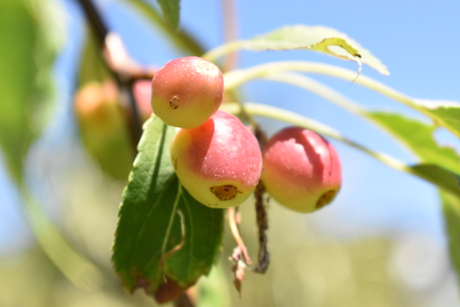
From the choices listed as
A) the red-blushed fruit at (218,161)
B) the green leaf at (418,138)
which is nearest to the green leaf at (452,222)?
the green leaf at (418,138)

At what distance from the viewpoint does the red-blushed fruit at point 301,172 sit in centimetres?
59

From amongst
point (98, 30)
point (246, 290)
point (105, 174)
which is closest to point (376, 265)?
point (246, 290)

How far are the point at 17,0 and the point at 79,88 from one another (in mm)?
365

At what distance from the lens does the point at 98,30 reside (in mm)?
1032

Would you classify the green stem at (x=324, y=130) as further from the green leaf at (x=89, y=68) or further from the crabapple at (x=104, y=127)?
the green leaf at (x=89, y=68)

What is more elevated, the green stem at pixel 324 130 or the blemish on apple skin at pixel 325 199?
the blemish on apple skin at pixel 325 199

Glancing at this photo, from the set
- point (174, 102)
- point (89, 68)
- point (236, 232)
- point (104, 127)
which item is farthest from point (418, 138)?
point (89, 68)

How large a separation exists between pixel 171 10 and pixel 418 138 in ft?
1.80

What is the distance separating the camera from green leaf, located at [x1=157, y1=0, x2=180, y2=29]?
0.55m

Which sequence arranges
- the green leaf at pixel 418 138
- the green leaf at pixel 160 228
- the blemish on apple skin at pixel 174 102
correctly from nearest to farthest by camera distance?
1. the blemish on apple skin at pixel 174 102
2. the green leaf at pixel 160 228
3. the green leaf at pixel 418 138

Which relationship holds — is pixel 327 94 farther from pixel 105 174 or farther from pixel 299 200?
pixel 105 174

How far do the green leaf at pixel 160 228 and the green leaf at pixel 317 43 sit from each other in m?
0.19

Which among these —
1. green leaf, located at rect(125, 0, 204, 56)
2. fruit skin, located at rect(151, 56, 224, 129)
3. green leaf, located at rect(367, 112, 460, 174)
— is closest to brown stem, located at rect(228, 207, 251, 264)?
fruit skin, located at rect(151, 56, 224, 129)

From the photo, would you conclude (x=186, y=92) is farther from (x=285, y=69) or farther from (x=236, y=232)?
(x=285, y=69)
